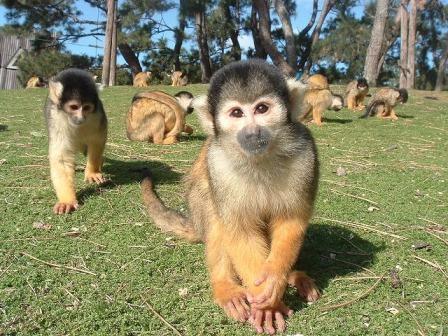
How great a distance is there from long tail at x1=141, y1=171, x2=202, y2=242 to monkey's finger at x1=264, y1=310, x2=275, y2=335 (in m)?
1.01

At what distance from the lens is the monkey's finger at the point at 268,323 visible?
2.26 metres

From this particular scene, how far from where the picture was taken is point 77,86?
14.3ft

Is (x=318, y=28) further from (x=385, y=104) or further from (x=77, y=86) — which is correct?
(x=77, y=86)

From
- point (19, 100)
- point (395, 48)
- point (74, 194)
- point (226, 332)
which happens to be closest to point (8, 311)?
point (226, 332)

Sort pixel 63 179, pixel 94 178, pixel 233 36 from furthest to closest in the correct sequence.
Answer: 1. pixel 233 36
2. pixel 94 178
3. pixel 63 179

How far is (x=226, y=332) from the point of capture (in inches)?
89.4

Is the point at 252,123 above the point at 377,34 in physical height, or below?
below

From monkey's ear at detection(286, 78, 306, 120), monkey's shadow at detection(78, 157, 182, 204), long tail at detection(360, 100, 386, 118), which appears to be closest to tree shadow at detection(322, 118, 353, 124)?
long tail at detection(360, 100, 386, 118)

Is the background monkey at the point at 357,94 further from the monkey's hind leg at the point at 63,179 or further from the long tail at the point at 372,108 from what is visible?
the monkey's hind leg at the point at 63,179

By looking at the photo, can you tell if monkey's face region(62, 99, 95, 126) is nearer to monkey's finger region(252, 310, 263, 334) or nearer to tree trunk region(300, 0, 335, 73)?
monkey's finger region(252, 310, 263, 334)

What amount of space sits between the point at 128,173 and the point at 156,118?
6.87 feet

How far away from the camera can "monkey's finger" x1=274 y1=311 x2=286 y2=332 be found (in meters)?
2.28

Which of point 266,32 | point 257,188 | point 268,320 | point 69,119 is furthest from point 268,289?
point 266,32

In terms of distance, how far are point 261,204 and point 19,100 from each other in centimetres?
1033
